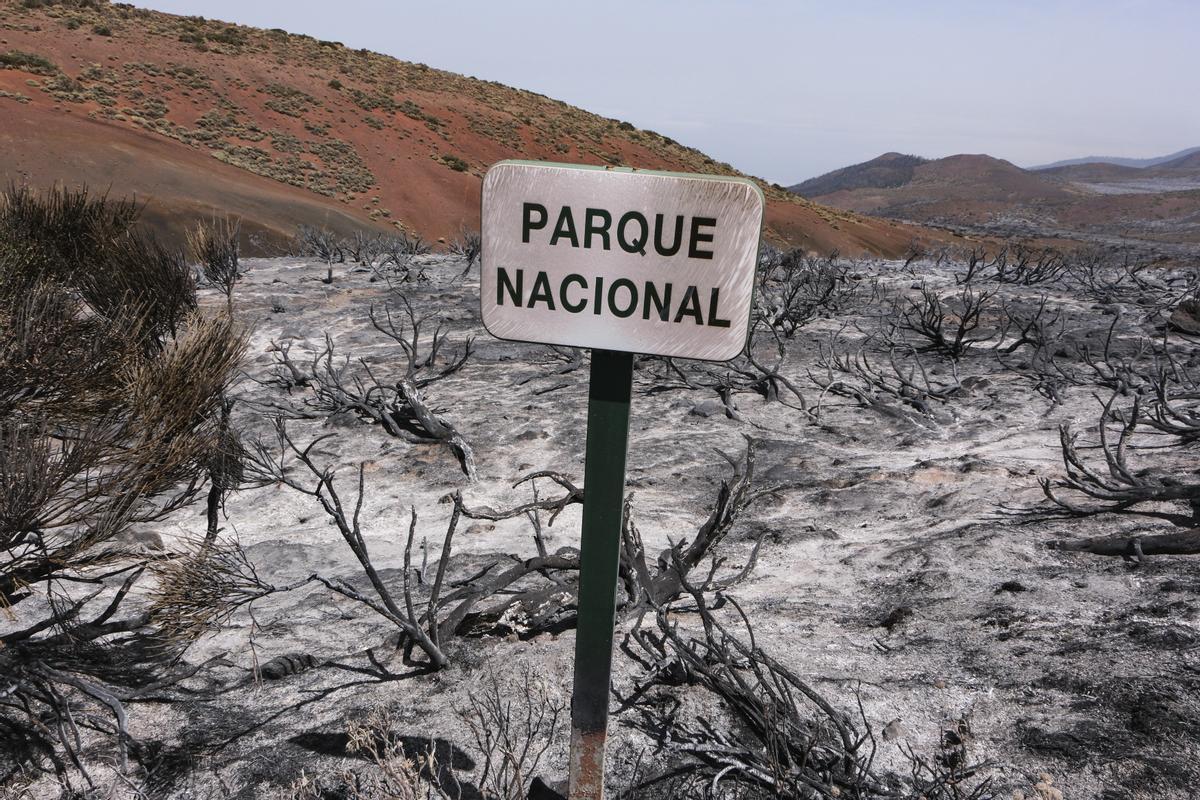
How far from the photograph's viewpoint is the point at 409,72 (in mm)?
50250

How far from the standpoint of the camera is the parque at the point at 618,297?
1.49 meters

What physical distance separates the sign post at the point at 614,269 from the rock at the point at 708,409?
4.32 m

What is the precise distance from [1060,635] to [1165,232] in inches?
3018

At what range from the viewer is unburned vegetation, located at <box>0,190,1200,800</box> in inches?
76.7

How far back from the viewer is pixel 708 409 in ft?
19.5

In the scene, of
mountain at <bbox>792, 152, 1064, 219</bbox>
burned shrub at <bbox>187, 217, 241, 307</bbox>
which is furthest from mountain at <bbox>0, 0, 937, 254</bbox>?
mountain at <bbox>792, 152, 1064, 219</bbox>

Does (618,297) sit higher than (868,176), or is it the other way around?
(868,176)

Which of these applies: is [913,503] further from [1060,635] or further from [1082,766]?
[1082,766]

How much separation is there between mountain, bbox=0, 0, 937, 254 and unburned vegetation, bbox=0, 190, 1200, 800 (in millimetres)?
16885

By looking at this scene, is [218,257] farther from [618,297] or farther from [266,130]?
[266,130]

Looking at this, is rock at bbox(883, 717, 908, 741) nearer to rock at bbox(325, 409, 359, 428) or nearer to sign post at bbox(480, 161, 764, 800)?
sign post at bbox(480, 161, 764, 800)

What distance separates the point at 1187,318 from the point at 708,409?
5806mm

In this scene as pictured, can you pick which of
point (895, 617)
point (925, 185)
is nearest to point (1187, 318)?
point (895, 617)

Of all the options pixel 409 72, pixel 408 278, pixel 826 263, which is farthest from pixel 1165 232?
pixel 408 278
